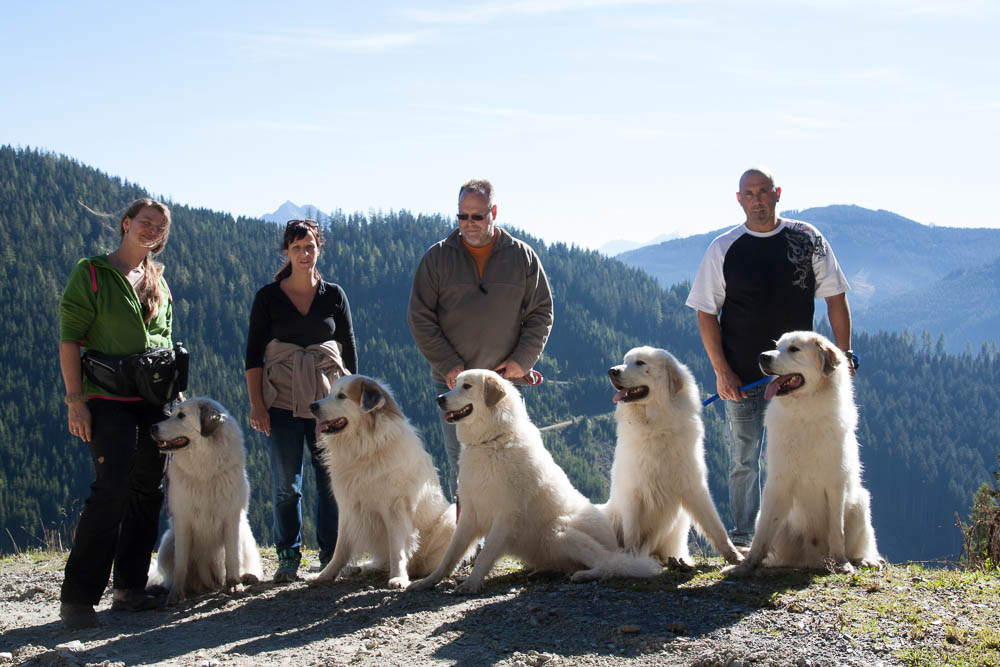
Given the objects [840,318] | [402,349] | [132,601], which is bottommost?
[132,601]

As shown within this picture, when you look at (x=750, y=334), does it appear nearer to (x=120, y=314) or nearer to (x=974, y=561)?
(x=974, y=561)

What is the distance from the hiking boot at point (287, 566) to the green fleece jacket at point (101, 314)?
2.02 m

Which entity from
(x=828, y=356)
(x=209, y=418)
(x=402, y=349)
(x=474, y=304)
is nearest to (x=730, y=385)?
(x=828, y=356)

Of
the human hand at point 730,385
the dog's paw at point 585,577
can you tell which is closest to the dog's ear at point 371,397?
the dog's paw at point 585,577

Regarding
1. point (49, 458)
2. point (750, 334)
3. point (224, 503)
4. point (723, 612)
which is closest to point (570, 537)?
point (723, 612)

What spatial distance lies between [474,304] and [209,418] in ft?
7.26

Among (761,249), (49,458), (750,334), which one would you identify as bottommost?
(49,458)

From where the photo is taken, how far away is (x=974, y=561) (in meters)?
7.07

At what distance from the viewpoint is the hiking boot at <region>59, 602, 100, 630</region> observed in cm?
546

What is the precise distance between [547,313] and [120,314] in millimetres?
3252

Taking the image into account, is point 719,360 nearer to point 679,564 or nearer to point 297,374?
point 679,564

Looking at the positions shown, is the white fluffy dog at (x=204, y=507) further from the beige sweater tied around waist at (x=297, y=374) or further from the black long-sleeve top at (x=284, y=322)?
the black long-sleeve top at (x=284, y=322)

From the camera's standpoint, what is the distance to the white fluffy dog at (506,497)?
5.76m

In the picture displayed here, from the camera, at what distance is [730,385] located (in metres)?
6.49
